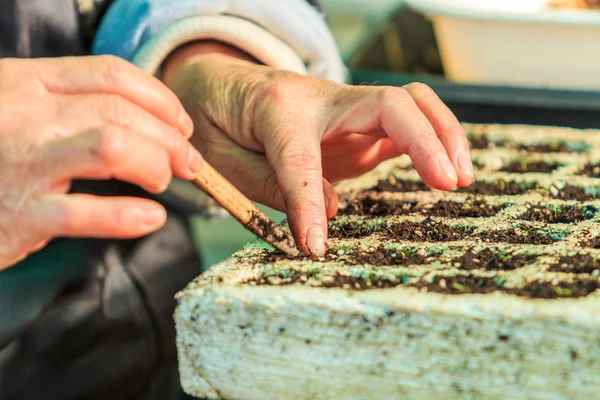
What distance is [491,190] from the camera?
80 cm


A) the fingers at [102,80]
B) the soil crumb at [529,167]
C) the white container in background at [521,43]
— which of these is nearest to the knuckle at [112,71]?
the fingers at [102,80]

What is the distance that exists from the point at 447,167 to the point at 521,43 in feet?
2.38

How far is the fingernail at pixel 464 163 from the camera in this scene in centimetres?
69

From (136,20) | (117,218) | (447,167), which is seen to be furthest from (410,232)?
(136,20)

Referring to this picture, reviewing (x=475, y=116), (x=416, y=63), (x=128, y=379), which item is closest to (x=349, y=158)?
(x=475, y=116)

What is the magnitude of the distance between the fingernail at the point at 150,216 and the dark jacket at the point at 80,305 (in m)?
0.55

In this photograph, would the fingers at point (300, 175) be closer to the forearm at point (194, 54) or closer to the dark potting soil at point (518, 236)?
the dark potting soil at point (518, 236)

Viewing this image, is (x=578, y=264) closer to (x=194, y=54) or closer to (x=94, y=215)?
(x=94, y=215)

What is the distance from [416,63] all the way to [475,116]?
1.52ft

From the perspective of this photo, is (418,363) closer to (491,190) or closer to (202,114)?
(491,190)

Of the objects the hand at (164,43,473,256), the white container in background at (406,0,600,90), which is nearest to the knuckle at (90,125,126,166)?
the hand at (164,43,473,256)

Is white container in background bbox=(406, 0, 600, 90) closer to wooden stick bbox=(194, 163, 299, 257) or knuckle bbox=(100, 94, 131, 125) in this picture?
wooden stick bbox=(194, 163, 299, 257)

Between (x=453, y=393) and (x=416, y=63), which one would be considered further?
(x=416, y=63)

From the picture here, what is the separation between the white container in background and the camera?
3.97 ft
